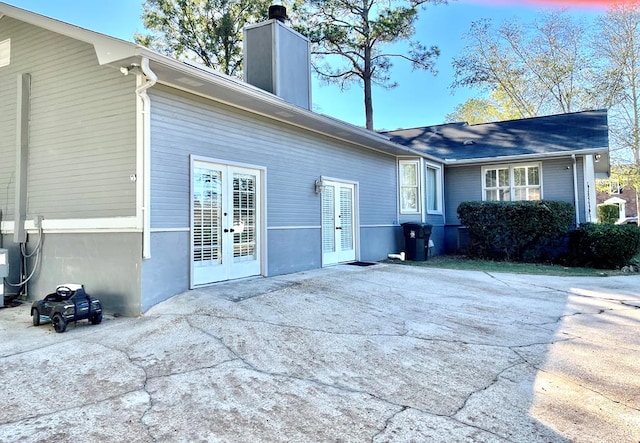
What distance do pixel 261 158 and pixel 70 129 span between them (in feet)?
9.27

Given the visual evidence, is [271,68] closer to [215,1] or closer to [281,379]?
[281,379]

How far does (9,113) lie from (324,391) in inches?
272

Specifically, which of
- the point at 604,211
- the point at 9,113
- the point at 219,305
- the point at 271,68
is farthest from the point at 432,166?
the point at 604,211

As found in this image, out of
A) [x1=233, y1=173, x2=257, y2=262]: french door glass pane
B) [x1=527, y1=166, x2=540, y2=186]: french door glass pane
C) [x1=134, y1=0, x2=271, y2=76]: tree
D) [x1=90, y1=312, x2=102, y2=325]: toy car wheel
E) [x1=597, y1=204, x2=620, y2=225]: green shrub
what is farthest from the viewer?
[x1=597, y1=204, x2=620, y2=225]: green shrub

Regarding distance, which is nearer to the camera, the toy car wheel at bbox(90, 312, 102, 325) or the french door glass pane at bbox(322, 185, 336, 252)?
the toy car wheel at bbox(90, 312, 102, 325)

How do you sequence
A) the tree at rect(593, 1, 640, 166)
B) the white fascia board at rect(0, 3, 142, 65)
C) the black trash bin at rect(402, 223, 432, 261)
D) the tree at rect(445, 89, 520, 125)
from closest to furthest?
the white fascia board at rect(0, 3, 142, 65) < the black trash bin at rect(402, 223, 432, 261) < the tree at rect(593, 1, 640, 166) < the tree at rect(445, 89, 520, 125)

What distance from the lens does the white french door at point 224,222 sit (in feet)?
19.5

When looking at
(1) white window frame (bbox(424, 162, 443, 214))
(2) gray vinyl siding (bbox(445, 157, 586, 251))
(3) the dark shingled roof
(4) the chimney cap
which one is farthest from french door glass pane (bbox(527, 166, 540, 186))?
(4) the chimney cap

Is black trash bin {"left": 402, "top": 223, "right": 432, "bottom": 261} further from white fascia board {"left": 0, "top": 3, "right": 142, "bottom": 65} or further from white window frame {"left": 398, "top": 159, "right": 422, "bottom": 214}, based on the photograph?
white fascia board {"left": 0, "top": 3, "right": 142, "bottom": 65}

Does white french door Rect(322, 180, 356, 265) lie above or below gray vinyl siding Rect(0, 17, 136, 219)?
below

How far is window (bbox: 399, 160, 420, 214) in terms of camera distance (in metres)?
11.7

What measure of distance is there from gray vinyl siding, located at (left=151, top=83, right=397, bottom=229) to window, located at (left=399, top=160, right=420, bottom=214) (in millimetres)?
839

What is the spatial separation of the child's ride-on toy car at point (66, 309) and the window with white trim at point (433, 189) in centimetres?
961

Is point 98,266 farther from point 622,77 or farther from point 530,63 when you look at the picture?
point 530,63
